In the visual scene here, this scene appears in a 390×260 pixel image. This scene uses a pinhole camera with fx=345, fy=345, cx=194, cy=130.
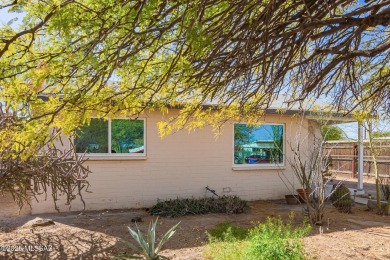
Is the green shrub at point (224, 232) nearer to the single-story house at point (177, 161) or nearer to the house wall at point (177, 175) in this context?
the single-story house at point (177, 161)

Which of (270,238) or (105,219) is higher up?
(270,238)

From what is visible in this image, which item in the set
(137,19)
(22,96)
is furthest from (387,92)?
(22,96)

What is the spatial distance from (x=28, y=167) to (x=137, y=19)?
336cm

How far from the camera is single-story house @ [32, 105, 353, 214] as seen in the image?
30.3 feet

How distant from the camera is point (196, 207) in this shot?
8969mm

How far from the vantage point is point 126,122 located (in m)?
9.60

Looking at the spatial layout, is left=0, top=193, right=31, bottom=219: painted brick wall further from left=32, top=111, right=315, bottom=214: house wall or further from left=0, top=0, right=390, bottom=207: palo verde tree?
left=0, top=0, right=390, bottom=207: palo verde tree

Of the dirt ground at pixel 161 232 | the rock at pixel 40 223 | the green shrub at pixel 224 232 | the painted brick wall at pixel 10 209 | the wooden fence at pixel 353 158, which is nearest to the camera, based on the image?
the dirt ground at pixel 161 232

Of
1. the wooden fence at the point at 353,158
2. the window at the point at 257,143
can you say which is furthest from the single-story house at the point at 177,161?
the wooden fence at the point at 353,158

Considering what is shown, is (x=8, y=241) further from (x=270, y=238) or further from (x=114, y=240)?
(x=270, y=238)

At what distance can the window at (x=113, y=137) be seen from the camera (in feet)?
30.0

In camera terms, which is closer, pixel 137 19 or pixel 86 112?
pixel 137 19

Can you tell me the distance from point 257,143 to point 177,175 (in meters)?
3.04

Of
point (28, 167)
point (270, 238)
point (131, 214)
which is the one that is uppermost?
point (28, 167)
